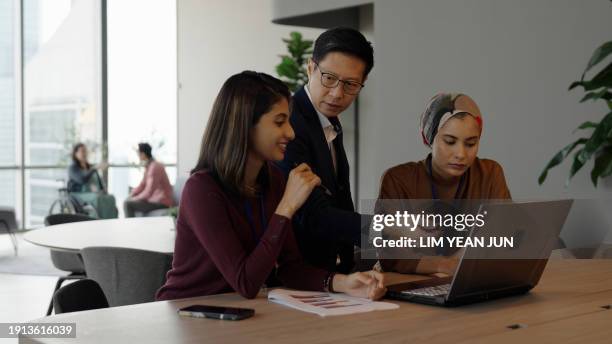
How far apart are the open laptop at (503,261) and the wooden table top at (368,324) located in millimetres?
36

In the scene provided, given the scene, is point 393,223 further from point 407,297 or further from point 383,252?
point 407,297

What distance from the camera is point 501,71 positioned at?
5.19 metres

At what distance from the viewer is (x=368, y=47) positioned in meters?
2.65

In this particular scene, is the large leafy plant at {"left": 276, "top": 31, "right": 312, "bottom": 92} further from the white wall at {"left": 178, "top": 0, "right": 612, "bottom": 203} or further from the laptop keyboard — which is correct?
the laptop keyboard

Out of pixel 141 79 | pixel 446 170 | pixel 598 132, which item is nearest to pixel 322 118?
pixel 446 170

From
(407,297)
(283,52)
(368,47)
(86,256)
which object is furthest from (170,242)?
(283,52)

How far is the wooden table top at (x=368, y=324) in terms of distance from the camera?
1693 millimetres

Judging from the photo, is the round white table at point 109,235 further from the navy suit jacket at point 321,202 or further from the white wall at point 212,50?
the white wall at point 212,50

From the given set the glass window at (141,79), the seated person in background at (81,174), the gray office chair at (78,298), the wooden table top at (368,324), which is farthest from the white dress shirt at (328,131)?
the glass window at (141,79)

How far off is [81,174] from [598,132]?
8.29 m

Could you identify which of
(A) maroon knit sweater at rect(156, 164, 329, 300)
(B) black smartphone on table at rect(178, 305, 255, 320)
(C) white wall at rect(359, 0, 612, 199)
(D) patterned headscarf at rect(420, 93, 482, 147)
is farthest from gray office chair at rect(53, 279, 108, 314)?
(C) white wall at rect(359, 0, 612, 199)

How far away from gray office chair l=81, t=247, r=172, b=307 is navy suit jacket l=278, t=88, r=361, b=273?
1239 millimetres

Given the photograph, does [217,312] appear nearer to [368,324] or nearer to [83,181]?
[368,324]

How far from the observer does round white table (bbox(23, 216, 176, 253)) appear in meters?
4.41
